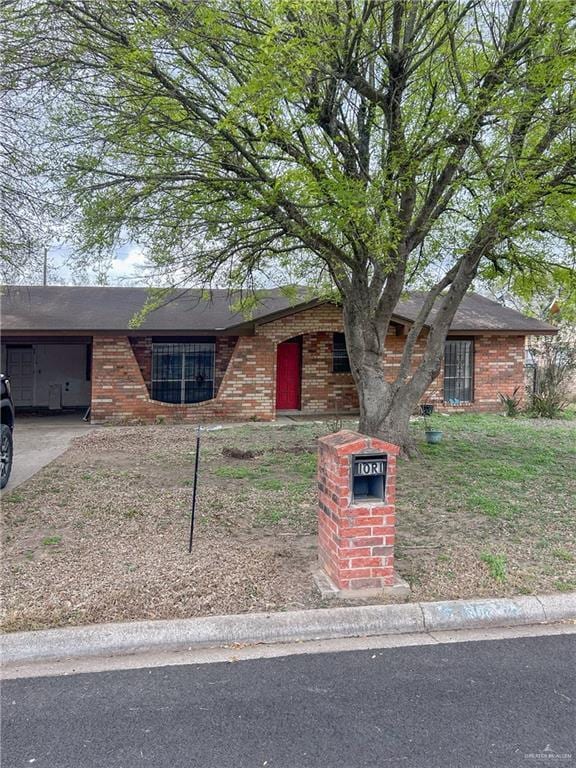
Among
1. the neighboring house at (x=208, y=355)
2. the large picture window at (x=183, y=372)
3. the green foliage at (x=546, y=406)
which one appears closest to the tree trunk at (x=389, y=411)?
the neighboring house at (x=208, y=355)

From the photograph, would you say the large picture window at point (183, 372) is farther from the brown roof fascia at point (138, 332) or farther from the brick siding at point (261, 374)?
the brown roof fascia at point (138, 332)

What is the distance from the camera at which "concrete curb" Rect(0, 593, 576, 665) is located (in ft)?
10.5

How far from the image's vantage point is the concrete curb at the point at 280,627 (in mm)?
3211

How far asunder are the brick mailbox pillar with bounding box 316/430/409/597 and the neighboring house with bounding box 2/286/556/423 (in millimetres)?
9182

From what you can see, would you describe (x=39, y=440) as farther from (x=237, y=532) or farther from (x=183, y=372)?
(x=237, y=532)

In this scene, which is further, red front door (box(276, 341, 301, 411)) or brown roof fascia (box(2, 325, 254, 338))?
red front door (box(276, 341, 301, 411))

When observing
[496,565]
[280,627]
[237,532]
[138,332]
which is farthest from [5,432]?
[138,332]

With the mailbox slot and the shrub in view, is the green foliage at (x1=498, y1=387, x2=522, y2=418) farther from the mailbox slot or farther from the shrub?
the mailbox slot

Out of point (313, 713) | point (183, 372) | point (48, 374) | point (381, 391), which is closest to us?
point (313, 713)

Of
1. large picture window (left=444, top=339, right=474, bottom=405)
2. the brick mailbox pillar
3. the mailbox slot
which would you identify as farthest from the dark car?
large picture window (left=444, top=339, right=474, bottom=405)

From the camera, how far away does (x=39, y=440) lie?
34.8 ft

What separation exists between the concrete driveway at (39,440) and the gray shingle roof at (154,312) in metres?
2.28

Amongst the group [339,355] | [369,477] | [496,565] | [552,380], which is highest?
[339,355]

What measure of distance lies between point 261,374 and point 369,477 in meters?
9.82
